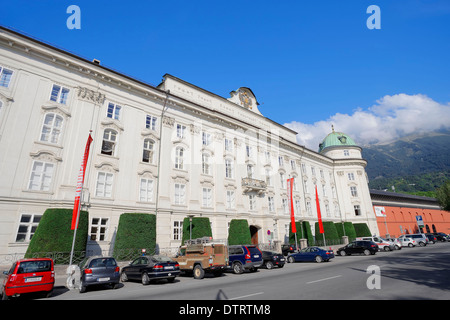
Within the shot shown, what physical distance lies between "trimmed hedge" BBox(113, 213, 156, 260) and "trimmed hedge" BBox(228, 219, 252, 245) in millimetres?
9187

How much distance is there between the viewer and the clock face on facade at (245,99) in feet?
130

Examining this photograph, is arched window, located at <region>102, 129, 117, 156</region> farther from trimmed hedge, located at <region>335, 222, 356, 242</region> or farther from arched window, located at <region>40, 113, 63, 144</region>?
trimmed hedge, located at <region>335, 222, 356, 242</region>

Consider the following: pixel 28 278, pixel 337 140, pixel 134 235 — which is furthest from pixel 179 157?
pixel 337 140

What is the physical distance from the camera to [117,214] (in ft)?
74.5

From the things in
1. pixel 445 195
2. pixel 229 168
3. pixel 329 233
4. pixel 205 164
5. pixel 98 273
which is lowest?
pixel 98 273

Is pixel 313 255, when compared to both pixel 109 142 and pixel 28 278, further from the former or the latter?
pixel 109 142

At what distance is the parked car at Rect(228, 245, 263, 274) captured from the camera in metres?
18.0

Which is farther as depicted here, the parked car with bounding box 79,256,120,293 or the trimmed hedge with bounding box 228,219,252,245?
the trimmed hedge with bounding box 228,219,252,245

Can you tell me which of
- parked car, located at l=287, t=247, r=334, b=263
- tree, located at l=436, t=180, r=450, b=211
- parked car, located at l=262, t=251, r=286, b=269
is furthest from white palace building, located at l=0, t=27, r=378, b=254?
tree, located at l=436, t=180, r=450, b=211

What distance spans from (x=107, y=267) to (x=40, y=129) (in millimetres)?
14434

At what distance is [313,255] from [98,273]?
19146 mm

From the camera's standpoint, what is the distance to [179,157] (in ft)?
94.9

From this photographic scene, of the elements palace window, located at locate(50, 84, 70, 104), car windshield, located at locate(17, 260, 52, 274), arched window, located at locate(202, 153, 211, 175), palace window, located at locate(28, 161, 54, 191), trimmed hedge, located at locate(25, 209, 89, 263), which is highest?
palace window, located at locate(50, 84, 70, 104)
